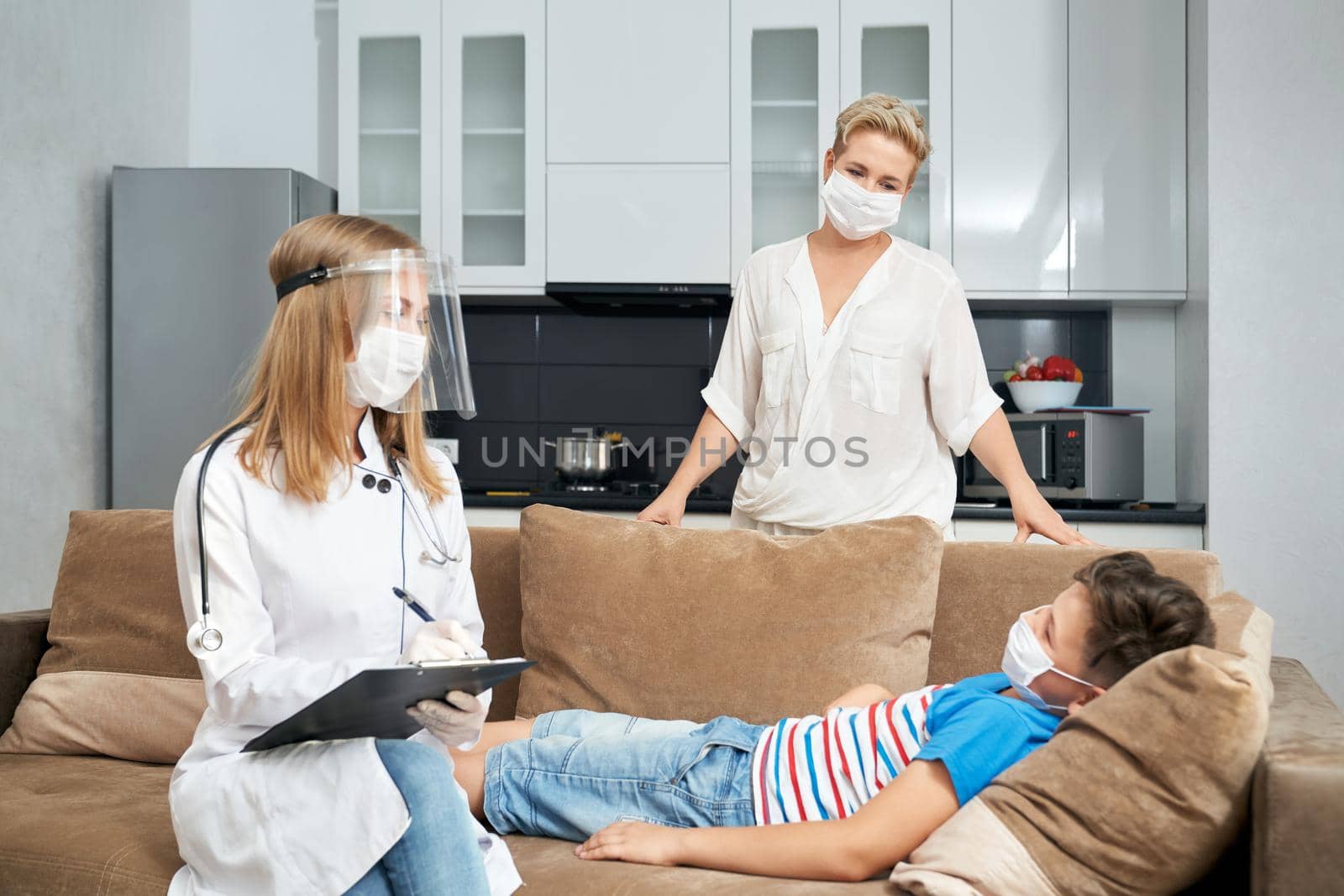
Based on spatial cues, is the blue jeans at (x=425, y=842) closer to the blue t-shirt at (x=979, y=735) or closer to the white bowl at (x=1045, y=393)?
the blue t-shirt at (x=979, y=735)

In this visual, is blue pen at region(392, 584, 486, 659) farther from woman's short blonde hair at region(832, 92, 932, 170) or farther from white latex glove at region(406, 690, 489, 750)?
woman's short blonde hair at region(832, 92, 932, 170)

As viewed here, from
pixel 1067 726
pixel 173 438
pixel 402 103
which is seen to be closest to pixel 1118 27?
pixel 402 103

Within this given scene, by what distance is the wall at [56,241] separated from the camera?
9.46 ft

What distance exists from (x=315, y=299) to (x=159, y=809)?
0.78 metres

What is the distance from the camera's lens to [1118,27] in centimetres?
319

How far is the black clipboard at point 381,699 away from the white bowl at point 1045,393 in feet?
8.27

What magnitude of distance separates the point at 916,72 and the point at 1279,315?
123 centimetres

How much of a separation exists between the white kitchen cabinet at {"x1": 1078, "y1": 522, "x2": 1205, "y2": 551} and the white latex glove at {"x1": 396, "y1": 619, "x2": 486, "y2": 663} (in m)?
2.17

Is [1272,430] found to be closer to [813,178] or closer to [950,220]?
[950,220]

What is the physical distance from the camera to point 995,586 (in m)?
1.74

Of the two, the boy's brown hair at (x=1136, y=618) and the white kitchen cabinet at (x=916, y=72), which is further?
the white kitchen cabinet at (x=916, y=72)

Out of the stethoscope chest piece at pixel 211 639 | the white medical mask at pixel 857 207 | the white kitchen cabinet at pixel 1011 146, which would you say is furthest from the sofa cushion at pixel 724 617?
the white kitchen cabinet at pixel 1011 146

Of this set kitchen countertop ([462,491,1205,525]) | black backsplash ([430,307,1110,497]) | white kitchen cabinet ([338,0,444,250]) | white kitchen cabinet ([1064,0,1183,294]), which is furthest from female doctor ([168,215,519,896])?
white kitchen cabinet ([1064,0,1183,294])

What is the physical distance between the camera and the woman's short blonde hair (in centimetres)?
187
